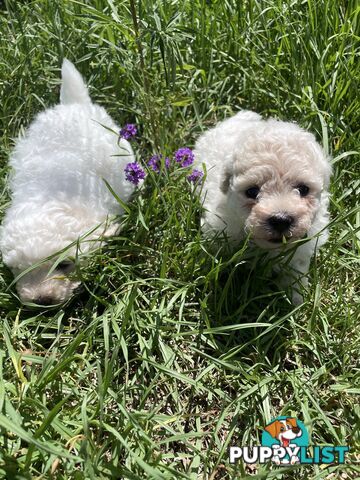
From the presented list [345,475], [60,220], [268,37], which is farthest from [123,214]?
[345,475]

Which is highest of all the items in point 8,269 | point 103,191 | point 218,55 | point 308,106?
point 218,55

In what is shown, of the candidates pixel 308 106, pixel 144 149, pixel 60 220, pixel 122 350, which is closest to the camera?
pixel 122 350

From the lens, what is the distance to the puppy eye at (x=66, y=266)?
2.93 meters

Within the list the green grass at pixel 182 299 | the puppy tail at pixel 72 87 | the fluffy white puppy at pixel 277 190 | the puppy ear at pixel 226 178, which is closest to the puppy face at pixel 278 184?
the fluffy white puppy at pixel 277 190

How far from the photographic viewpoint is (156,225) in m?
3.25

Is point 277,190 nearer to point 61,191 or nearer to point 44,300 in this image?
point 61,191

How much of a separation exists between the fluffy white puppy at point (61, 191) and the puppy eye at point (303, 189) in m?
1.17

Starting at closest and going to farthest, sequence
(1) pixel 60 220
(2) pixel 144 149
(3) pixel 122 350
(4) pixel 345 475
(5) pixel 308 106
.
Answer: (4) pixel 345 475, (3) pixel 122 350, (1) pixel 60 220, (5) pixel 308 106, (2) pixel 144 149

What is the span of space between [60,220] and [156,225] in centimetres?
65

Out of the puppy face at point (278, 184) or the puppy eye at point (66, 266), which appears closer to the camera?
the puppy face at point (278, 184)

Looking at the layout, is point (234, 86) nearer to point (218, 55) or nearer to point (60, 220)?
point (218, 55)

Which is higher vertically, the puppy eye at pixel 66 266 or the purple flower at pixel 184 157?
the purple flower at pixel 184 157

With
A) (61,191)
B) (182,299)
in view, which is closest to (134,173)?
(61,191)

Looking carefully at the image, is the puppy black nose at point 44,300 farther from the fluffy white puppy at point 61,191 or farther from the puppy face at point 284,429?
the puppy face at point 284,429
